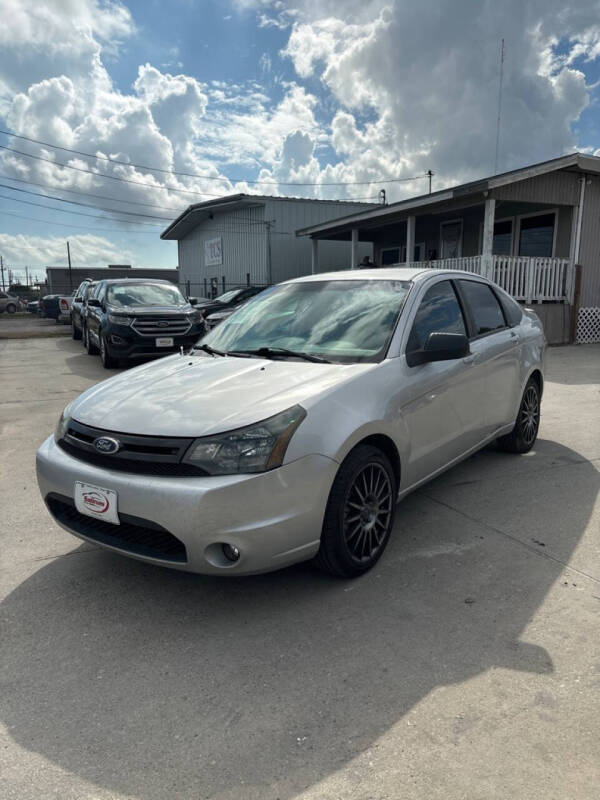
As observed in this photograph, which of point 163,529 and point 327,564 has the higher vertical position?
point 163,529

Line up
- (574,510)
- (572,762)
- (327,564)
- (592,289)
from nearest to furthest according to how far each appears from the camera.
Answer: (572,762) < (327,564) < (574,510) < (592,289)

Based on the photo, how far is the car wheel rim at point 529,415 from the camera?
4.88m

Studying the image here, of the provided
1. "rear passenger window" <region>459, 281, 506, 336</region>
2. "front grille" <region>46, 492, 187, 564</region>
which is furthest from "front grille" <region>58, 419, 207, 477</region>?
"rear passenger window" <region>459, 281, 506, 336</region>

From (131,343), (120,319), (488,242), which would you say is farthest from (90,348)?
(488,242)

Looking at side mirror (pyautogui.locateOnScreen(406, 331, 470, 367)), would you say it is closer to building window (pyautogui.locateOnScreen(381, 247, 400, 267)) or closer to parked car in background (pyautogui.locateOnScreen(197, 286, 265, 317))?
parked car in background (pyautogui.locateOnScreen(197, 286, 265, 317))

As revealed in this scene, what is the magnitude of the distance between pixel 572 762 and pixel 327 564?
124 cm

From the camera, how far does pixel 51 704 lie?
2092 millimetres

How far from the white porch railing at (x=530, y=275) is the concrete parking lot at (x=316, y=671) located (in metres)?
10.3

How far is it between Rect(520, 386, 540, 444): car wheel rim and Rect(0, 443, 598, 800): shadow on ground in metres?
1.71

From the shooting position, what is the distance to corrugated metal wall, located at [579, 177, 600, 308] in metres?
13.7

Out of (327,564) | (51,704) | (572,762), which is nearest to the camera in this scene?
(572,762)

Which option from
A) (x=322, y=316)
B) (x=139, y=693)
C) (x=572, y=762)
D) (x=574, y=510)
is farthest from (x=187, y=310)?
(x=572, y=762)

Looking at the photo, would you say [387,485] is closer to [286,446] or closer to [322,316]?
[286,446]

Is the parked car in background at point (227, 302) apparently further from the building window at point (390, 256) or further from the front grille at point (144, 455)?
the front grille at point (144, 455)
